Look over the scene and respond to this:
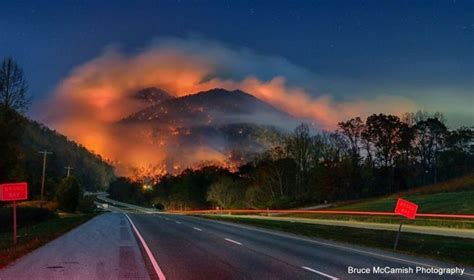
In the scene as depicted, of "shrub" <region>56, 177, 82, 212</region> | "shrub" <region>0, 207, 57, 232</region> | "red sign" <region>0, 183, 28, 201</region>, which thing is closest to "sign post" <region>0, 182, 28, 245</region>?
"red sign" <region>0, 183, 28, 201</region>

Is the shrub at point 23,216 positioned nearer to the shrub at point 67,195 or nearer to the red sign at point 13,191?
the red sign at point 13,191

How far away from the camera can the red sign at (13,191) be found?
23.4 meters

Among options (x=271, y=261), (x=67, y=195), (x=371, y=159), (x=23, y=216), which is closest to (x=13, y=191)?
(x=271, y=261)

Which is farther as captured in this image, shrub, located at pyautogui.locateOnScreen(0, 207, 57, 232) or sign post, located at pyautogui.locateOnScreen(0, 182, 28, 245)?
shrub, located at pyautogui.locateOnScreen(0, 207, 57, 232)

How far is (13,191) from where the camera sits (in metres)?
23.6

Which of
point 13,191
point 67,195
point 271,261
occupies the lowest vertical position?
point 271,261

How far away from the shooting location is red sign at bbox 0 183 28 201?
76.8 feet

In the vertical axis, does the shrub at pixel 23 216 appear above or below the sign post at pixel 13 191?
below

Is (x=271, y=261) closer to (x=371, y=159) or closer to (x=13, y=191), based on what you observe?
(x=13, y=191)

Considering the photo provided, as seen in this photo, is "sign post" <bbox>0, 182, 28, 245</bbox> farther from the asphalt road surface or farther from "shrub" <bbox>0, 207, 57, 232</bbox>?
"shrub" <bbox>0, 207, 57, 232</bbox>

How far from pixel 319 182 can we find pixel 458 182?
87.4ft

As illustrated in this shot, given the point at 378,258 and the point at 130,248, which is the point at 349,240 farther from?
the point at 130,248

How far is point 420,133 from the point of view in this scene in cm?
12106

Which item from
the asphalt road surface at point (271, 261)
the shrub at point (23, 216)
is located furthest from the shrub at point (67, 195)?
the asphalt road surface at point (271, 261)
